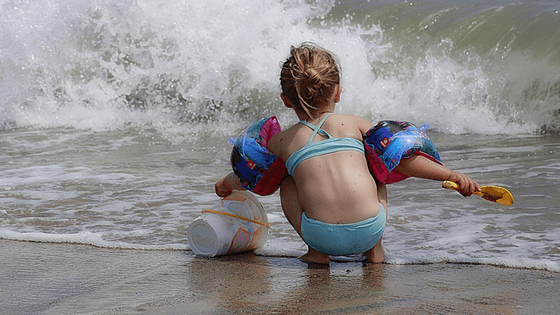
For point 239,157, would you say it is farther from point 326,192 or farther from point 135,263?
point 135,263

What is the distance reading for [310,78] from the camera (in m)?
2.62

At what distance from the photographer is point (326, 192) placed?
103 inches

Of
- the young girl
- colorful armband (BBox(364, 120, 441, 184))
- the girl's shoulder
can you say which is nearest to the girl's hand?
the young girl

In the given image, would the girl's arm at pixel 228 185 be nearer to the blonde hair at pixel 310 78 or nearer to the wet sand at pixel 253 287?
the wet sand at pixel 253 287

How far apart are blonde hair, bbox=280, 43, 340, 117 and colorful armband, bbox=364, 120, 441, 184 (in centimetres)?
27

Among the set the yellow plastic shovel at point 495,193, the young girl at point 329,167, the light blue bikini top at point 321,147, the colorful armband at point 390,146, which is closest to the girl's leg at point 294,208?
the young girl at point 329,167

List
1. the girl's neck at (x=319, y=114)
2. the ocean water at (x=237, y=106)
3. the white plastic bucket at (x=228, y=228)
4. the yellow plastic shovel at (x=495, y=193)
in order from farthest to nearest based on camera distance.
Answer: the ocean water at (x=237, y=106) < the white plastic bucket at (x=228, y=228) < the girl's neck at (x=319, y=114) < the yellow plastic shovel at (x=495, y=193)

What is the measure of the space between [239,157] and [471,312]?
1259mm

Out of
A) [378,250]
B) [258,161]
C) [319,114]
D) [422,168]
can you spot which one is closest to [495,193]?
[422,168]

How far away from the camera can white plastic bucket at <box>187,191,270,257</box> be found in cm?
297

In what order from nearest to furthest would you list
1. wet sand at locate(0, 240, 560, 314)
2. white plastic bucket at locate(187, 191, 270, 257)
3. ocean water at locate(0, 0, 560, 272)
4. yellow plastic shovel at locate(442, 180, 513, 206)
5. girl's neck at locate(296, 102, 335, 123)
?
wet sand at locate(0, 240, 560, 314) < yellow plastic shovel at locate(442, 180, 513, 206) < girl's neck at locate(296, 102, 335, 123) < white plastic bucket at locate(187, 191, 270, 257) < ocean water at locate(0, 0, 560, 272)

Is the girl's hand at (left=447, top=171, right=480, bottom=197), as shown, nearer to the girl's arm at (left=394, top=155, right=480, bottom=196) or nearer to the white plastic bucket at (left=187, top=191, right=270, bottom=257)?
the girl's arm at (left=394, top=155, right=480, bottom=196)

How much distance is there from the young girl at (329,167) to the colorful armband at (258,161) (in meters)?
0.09

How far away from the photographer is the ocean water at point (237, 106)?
3.51m
